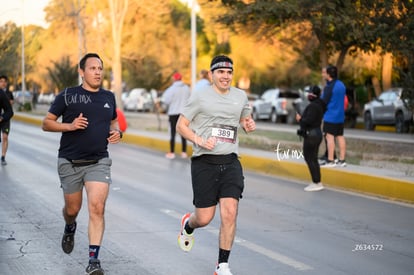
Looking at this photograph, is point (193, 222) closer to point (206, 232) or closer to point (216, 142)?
point (216, 142)

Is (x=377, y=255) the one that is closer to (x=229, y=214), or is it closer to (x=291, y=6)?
(x=229, y=214)

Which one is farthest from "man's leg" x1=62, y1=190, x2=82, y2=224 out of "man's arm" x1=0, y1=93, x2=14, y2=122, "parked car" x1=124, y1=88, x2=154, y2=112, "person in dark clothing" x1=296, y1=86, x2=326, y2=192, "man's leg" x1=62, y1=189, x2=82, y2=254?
"parked car" x1=124, y1=88, x2=154, y2=112

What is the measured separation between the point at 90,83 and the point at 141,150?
15446 mm

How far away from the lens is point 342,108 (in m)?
15.3

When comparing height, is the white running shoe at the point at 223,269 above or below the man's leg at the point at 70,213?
below

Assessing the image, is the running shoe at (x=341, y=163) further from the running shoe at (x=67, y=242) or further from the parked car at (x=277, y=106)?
the parked car at (x=277, y=106)

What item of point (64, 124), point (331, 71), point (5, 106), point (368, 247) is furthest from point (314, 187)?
point (64, 124)

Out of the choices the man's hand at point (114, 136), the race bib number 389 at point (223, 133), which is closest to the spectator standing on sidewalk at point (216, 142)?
the race bib number 389 at point (223, 133)

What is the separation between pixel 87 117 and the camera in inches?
282

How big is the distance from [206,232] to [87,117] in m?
2.69

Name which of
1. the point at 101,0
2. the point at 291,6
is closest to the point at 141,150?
the point at 291,6

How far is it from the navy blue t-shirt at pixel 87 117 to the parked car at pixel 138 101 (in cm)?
5028

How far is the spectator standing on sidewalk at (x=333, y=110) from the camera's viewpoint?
49.5 ft

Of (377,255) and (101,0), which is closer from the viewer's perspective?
(377,255)
